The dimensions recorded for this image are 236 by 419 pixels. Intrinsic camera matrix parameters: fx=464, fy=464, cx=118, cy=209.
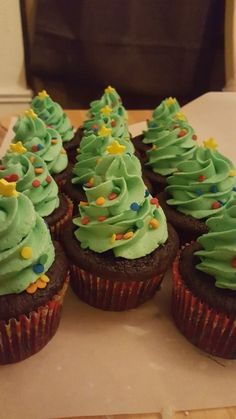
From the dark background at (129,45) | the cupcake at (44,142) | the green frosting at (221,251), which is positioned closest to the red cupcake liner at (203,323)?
the green frosting at (221,251)

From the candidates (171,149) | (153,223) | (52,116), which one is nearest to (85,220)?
(153,223)

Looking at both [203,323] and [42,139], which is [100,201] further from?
[42,139]

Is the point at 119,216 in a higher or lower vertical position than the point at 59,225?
higher

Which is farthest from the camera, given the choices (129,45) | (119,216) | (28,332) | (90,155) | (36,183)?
(129,45)

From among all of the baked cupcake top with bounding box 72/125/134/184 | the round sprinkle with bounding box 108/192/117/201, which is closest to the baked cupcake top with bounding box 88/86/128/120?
the baked cupcake top with bounding box 72/125/134/184

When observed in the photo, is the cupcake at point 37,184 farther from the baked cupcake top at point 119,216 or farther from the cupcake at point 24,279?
the cupcake at point 24,279

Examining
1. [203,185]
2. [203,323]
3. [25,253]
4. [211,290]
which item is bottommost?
[203,323]
